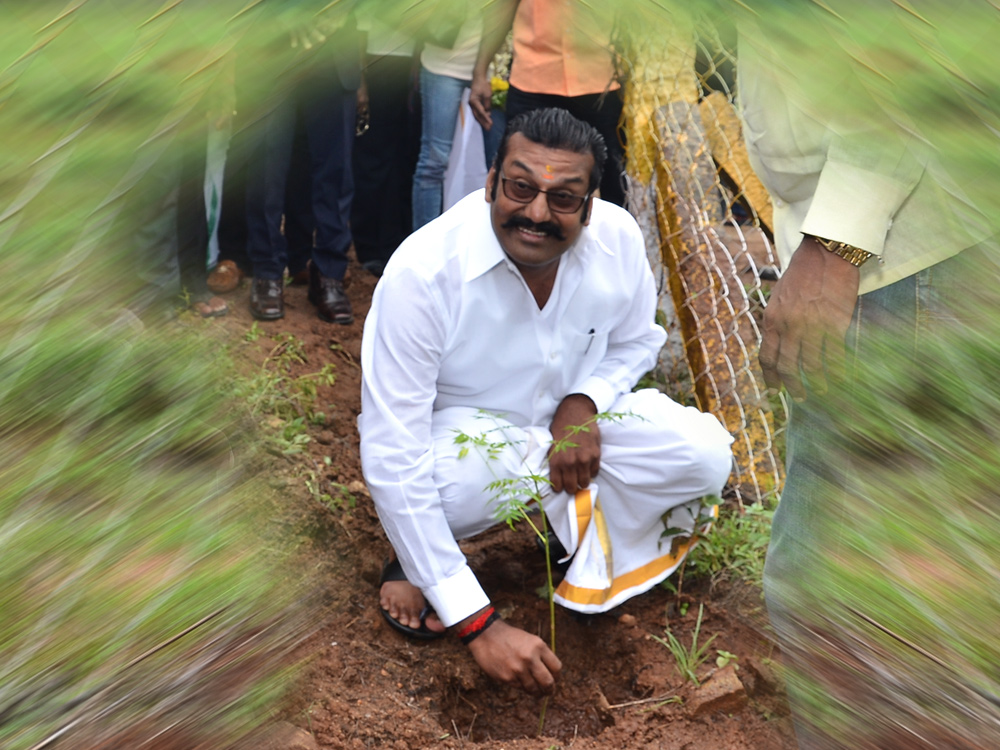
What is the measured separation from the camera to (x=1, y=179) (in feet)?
1.88

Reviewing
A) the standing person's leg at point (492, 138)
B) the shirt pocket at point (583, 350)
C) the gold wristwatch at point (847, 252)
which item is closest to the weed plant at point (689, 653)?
the shirt pocket at point (583, 350)

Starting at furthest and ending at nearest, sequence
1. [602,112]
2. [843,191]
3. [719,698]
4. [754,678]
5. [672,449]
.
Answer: [602,112] < [672,449] < [754,678] < [719,698] < [843,191]

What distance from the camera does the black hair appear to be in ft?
8.58

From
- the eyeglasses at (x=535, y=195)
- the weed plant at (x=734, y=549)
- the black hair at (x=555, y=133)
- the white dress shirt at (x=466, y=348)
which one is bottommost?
the weed plant at (x=734, y=549)

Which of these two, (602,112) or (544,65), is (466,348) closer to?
(544,65)

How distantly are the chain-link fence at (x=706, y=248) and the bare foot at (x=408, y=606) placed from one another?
1.12 metres

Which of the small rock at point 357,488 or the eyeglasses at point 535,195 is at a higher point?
the eyeglasses at point 535,195

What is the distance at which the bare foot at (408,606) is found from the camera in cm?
272

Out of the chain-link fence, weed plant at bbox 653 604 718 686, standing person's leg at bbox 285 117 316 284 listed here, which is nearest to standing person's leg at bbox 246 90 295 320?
standing person's leg at bbox 285 117 316 284

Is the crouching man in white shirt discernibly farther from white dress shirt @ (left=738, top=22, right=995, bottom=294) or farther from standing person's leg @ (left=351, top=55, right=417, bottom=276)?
standing person's leg @ (left=351, top=55, right=417, bottom=276)

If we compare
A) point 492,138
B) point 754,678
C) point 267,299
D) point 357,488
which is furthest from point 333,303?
point 754,678

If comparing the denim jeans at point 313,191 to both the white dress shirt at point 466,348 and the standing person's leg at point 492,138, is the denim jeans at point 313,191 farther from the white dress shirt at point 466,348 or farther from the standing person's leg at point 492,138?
the white dress shirt at point 466,348

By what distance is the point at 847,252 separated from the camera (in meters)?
1.41

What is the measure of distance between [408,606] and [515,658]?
44 centimetres
